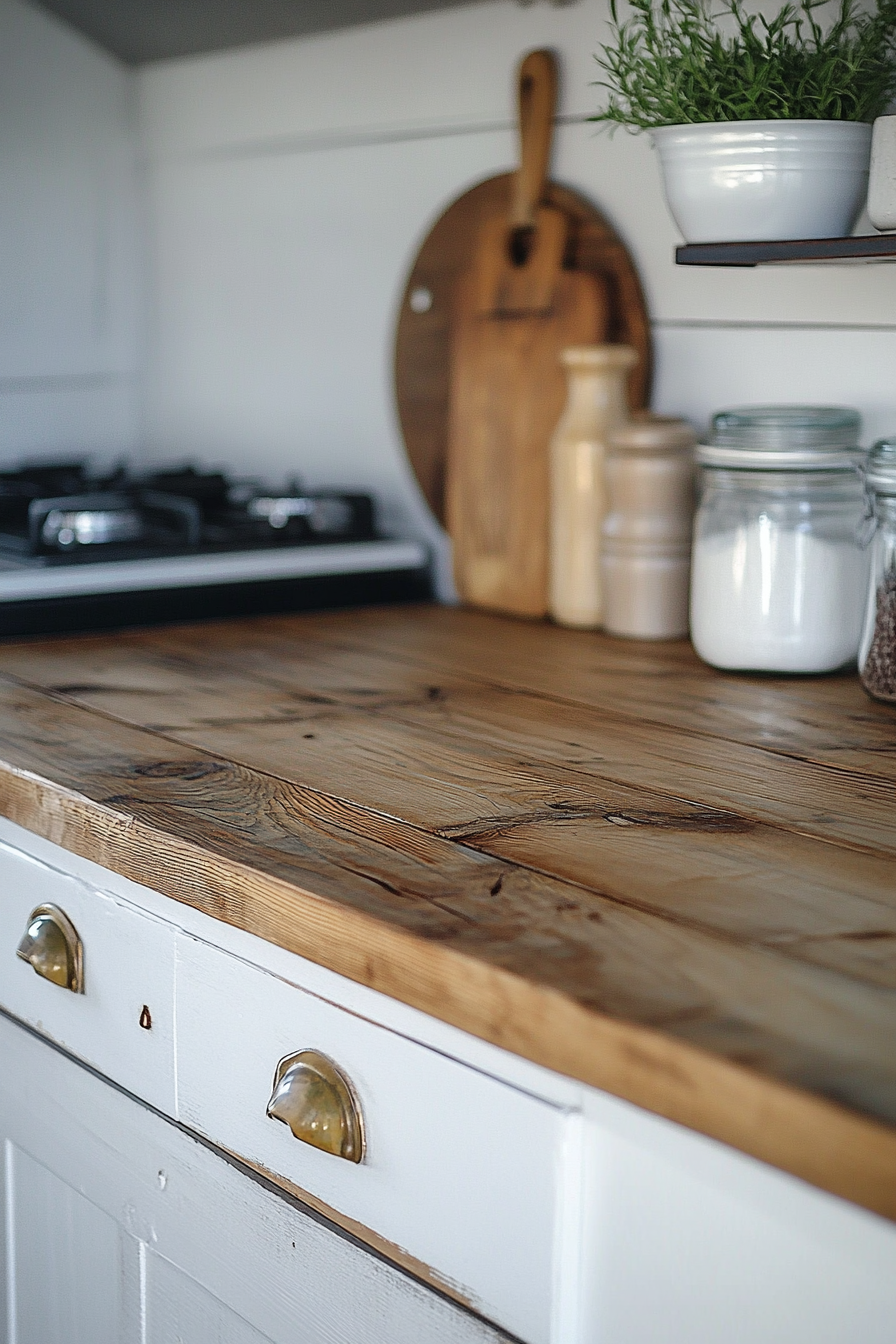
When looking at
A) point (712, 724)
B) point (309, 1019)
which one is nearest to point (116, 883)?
point (309, 1019)

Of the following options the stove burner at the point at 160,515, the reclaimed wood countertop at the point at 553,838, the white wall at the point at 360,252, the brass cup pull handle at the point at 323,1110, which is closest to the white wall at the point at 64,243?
the white wall at the point at 360,252

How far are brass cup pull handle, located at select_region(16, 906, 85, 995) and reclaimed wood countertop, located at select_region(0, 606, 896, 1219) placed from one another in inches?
3.0

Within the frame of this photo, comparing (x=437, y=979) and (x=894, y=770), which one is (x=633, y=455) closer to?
(x=894, y=770)

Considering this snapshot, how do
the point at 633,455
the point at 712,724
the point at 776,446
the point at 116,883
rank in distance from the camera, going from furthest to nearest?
the point at 633,455 → the point at 776,446 → the point at 712,724 → the point at 116,883

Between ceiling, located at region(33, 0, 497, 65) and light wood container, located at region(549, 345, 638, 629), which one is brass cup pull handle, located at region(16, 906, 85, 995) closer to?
light wood container, located at region(549, 345, 638, 629)

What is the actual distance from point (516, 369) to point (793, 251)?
1.58ft

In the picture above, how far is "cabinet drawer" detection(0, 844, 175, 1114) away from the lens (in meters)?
0.90

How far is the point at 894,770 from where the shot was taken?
981mm

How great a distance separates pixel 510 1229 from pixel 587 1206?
0.05 m

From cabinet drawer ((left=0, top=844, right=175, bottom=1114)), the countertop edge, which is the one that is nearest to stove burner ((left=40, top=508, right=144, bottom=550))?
cabinet drawer ((left=0, top=844, right=175, bottom=1114))

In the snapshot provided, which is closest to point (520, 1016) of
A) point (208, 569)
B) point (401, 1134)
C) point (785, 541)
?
point (401, 1134)

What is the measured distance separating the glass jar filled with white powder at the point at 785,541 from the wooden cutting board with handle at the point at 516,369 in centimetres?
29

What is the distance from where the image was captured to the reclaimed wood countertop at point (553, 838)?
1.91 feet

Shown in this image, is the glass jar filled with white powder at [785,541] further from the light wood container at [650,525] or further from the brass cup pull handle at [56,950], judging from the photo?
the brass cup pull handle at [56,950]
